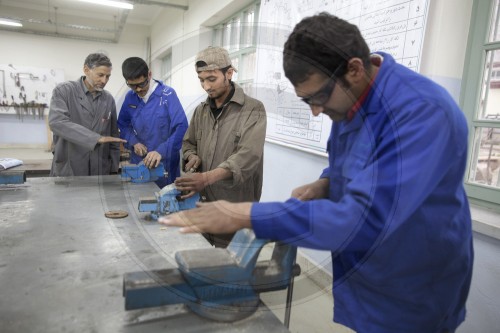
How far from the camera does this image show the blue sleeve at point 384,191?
18.7 inches

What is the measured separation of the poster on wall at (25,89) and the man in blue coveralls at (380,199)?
573 centimetres

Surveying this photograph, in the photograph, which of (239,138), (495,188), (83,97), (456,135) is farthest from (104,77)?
(495,188)

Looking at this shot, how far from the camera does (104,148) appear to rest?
76.4 inches

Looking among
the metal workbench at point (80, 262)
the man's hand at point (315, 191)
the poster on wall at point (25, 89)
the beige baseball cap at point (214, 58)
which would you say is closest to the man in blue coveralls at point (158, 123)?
the metal workbench at point (80, 262)

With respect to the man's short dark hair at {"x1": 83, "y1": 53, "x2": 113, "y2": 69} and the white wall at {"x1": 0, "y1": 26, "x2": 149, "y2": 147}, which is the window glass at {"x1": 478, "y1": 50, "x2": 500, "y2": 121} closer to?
the man's short dark hair at {"x1": 83, "y1": 53, "x2": 113, "y2": 69}

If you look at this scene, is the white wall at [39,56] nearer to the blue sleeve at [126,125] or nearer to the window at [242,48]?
the blue sleeve at [126,125]

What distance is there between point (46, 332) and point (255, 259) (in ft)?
1.30

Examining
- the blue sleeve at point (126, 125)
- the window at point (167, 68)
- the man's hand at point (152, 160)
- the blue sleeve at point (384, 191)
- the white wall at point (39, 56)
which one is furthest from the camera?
the white wall at point (39, 56)

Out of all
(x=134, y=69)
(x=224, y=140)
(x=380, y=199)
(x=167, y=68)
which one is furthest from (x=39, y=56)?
(x=380, y=199)

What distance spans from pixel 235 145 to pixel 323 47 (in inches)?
29.3

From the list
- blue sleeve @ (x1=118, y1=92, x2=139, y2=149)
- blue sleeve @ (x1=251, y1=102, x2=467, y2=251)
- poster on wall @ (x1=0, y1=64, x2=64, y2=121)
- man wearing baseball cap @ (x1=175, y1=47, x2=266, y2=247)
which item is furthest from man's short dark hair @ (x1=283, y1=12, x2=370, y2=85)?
poster on wall @ (x1=0, y1=64, x2=64, y2=121)

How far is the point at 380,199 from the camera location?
48cm

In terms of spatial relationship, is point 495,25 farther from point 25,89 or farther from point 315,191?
point 25,89

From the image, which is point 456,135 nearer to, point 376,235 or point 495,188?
point 376,235
